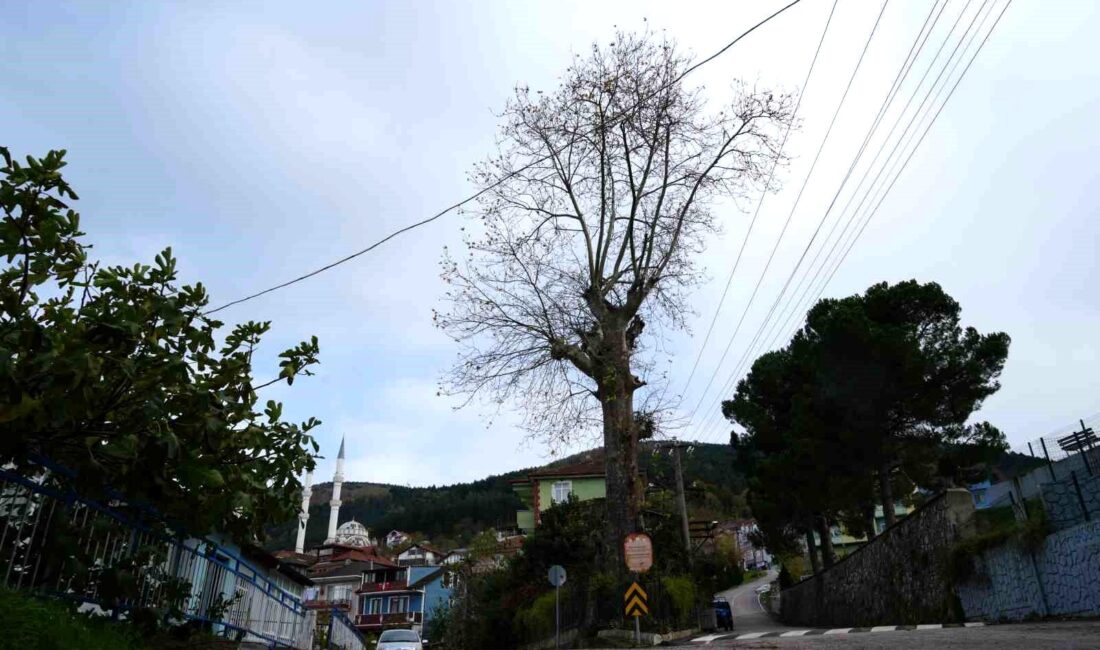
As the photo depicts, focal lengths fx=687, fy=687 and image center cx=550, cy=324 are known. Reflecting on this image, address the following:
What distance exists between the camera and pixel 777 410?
2909 centimetres

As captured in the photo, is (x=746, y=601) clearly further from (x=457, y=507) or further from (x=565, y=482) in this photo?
(x=457, y=507)

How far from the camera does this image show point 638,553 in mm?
13695

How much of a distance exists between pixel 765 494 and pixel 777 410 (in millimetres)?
3687

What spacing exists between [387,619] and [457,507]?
50070 mm

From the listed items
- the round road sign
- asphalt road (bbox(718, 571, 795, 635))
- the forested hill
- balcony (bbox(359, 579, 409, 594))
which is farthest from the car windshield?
balcony (bbox(359, 579, 409, 594))

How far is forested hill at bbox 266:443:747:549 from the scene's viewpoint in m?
83.3

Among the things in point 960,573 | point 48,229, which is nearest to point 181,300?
point 48,229

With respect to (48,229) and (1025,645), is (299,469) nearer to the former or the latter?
(48,229)

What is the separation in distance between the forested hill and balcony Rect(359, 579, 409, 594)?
15059 mm

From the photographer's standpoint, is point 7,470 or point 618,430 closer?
point 7,470

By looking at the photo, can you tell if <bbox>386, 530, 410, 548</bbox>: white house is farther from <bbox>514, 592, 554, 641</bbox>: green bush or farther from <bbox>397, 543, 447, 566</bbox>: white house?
<bbox>514, 592, 554, 641</bbox>: green bush

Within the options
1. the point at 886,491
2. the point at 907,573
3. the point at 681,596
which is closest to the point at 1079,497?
the point at 907,573

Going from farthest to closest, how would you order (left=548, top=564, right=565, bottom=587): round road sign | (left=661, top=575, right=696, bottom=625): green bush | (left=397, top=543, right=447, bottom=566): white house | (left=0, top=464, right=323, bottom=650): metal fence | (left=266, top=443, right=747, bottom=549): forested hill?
(left=266, top=443, right=747, bottom=549): forested hill → (left=397, top=543, right=447, bottom=566): white house → (left=661, top=575, right=696, bottom=625): green bush → (left=548, top=564, right=565, bottom=587): round road sign → (left=0, top=464, right=323, bottom=650): metal fence

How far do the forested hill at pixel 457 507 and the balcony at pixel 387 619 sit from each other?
54.4 ft
